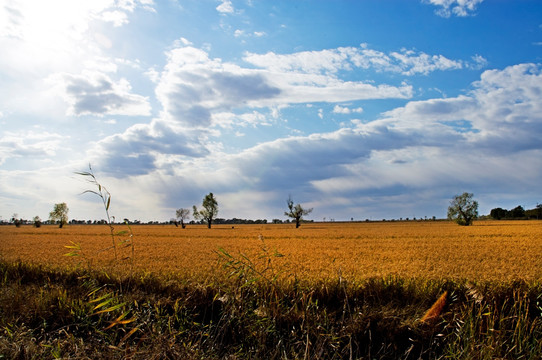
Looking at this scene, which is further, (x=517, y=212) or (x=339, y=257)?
(x=517, y=212)

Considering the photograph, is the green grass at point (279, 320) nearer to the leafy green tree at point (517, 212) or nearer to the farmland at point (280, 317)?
the farmland at point (280, 317)

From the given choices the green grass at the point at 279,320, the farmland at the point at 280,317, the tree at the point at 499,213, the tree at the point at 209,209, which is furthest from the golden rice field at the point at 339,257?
the tree at the point at 499,213

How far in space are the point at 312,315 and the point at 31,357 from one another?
199 inches

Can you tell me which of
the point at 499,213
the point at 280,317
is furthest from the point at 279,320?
the point at 499,213

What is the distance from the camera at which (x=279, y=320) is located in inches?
265

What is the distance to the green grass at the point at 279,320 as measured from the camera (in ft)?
18.8

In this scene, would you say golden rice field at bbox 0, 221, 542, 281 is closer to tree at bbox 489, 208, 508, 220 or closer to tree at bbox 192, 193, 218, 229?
tree at bbox 192, 193, 218, 229

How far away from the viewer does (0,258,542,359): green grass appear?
5723mm

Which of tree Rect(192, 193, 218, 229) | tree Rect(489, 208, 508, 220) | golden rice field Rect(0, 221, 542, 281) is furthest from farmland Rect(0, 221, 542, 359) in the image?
tree Rect(489, 208, 508, 220)

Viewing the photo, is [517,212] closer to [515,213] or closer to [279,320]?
[515,213]

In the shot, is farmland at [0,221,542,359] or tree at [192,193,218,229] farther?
tree at [192,193,218,229]

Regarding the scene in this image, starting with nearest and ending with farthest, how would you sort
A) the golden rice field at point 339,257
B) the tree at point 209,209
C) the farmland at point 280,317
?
the farmland at point 280,317, the golden rice field at point 339,257, the tree at point 209,209

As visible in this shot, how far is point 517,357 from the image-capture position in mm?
5773

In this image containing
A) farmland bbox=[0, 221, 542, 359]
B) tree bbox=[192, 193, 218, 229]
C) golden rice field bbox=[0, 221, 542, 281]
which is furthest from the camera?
tree bbox=[192, 193, 218, 229]
